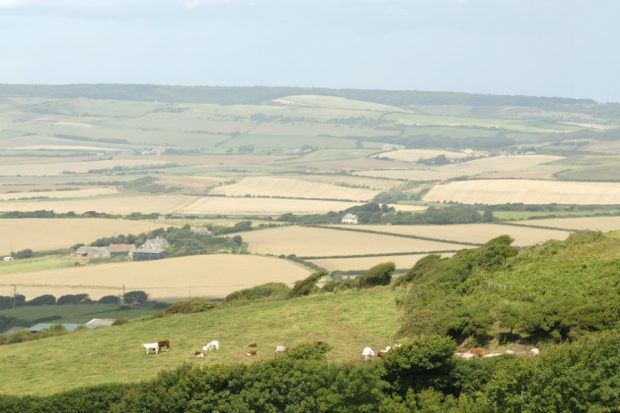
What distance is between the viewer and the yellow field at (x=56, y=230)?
113375 millimetres

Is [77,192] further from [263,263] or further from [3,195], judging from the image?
[263,263]

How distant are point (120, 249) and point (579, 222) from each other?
3868 centimetres

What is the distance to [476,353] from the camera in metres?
40.5

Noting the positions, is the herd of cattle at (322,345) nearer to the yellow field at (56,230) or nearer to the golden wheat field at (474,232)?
the golden wheat field at (474,232)

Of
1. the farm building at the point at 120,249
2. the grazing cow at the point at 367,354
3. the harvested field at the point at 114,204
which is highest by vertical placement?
the grazing cow at the point at 367,354

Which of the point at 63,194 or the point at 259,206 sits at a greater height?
the point at 259,206

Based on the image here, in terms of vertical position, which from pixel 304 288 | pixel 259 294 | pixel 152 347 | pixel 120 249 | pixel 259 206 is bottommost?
pixel 259 206

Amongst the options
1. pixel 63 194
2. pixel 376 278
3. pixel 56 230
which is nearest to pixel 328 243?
pixel 56 230

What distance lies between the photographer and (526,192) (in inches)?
6240

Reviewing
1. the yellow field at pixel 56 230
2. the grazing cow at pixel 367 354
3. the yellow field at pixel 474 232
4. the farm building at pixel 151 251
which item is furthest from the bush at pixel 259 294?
the yellow field at pixel 56 230

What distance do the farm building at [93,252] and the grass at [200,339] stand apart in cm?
5127

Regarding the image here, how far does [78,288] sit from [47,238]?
33.3m

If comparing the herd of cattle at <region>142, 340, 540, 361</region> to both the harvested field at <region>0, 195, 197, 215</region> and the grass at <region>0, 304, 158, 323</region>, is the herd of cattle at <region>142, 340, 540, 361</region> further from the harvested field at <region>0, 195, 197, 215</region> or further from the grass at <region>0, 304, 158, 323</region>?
the harvested field at <region>0, 195, 197, 215</region>

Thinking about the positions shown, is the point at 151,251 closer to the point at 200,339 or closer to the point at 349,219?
the point at 349,219
